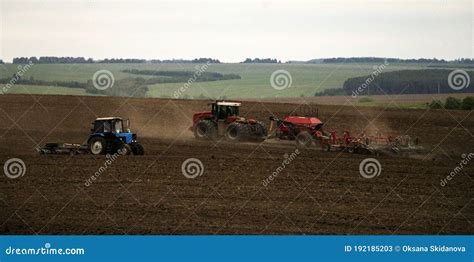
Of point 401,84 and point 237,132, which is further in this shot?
point 401,84

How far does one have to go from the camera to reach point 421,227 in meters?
14.9

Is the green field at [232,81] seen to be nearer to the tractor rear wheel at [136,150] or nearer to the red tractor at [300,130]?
the tractor rear wheel at [136,150]

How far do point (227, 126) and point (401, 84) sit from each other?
14.6 metres

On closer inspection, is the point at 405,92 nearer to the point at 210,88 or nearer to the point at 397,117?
the point at 397,117

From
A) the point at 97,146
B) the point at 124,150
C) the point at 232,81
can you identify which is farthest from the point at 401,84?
the point at 97,146

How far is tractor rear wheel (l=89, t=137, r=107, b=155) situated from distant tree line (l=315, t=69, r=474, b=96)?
16.4 m

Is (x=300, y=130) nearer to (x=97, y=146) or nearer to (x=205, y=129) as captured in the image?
(x=205, y=129)

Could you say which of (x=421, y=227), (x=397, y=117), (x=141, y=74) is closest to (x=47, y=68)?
(x=141, y=74)

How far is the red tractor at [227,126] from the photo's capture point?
2456cm

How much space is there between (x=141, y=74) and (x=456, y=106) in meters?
14.6

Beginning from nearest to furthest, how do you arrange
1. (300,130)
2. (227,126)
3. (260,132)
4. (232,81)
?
(300,130)
(260,132)
(227,126)
(232,81)

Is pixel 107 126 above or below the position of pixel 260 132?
below

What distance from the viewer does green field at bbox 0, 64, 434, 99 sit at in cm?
3450

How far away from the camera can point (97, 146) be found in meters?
21.6
